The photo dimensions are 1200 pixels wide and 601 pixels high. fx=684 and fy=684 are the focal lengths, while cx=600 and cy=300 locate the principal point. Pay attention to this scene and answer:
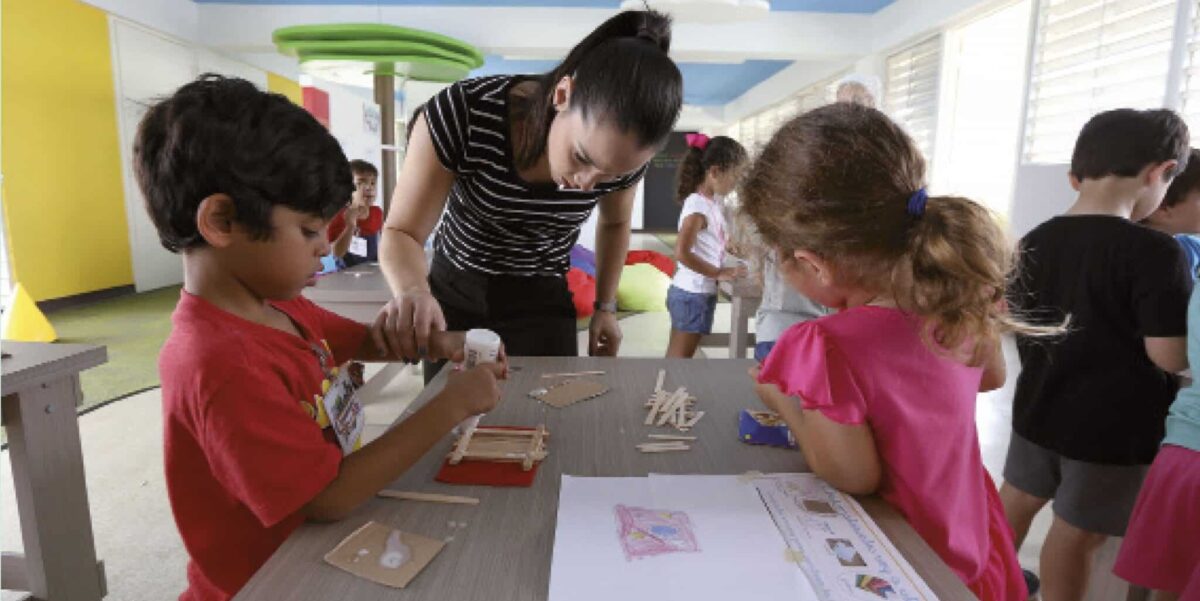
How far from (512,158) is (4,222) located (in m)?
5.04

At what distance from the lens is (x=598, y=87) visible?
1.01 m

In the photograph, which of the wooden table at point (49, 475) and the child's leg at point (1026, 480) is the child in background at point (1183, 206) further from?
the wooden table at point (49, 475)

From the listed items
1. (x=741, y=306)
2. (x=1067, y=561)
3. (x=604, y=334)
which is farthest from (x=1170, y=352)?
(x=741, y=306)

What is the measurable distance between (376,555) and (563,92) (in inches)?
29.8

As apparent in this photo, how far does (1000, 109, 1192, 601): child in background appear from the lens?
4.33ft

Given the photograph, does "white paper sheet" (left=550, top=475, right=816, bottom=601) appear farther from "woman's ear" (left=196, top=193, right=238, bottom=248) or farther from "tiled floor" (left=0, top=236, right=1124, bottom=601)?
"tiled floor" (left=0, top=236, right=1124, bottom=601)

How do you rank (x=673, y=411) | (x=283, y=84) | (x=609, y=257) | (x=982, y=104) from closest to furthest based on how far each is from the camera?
(x=673, y=411) < (x=609, y=257) < (x=982, y=104) < (x=283, y=84)

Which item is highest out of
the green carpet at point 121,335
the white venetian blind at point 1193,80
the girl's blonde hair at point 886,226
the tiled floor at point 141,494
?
the white venetian blind at point 1193,80

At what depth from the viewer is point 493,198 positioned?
131 centimetres

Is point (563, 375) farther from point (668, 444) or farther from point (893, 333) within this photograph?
point (893, 333)

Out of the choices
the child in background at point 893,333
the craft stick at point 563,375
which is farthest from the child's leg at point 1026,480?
the craft stick at point 563,375

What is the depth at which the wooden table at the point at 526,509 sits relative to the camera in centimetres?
59

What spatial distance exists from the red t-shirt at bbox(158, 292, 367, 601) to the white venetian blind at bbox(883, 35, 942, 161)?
5573 mm

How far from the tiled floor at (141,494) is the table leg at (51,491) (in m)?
0.17
